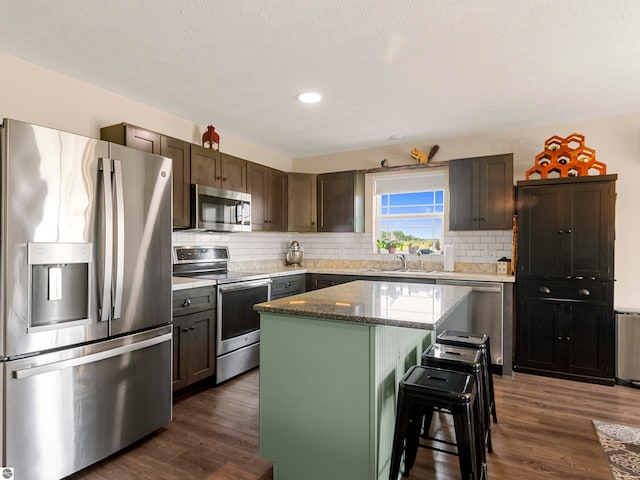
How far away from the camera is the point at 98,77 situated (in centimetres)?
277

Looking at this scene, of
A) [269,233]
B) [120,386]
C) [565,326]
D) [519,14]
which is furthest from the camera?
[269,233]

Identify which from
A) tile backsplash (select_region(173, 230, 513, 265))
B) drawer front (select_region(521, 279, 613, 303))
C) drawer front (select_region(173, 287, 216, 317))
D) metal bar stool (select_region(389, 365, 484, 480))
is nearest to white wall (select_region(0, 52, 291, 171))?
tile backsplash (select_region(173, 230, 513, 265))

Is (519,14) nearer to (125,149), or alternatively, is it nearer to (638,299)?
(125,149)

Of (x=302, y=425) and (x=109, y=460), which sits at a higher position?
(x=302, y=425)

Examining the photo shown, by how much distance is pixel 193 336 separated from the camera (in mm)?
Result: 3014

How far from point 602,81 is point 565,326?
2122mm

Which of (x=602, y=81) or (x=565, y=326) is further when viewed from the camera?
(x=565, y=326)

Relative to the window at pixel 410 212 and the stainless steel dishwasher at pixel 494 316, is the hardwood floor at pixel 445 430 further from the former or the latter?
the window at pixel 410 212

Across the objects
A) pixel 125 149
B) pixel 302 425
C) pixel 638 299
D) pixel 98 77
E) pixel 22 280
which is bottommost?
pixel 302 425

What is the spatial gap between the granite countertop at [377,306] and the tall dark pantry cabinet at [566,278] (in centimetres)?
148

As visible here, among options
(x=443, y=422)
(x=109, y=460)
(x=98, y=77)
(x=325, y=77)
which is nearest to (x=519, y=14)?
(x=325, y=77)

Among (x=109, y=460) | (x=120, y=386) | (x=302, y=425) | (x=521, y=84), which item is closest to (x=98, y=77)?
(x=120, y=386)

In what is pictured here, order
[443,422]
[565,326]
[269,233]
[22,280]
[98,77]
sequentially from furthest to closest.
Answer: [269,233], [565,326], [98,77], [443,422], [22,280]

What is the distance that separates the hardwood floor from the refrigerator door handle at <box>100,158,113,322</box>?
90 centimetres
